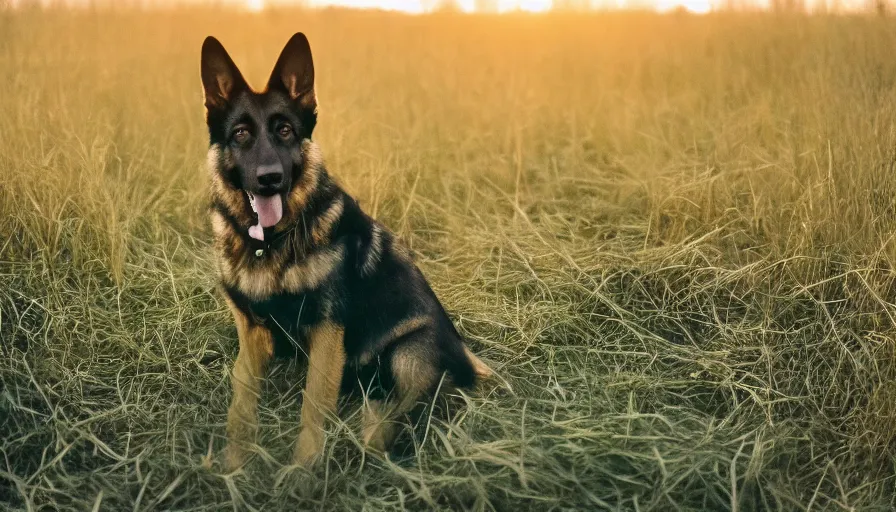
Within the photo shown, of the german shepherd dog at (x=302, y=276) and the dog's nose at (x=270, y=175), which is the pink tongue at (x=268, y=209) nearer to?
the german shepherd dog at (x=302, y=276)

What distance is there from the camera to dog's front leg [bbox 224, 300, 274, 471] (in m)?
3.25

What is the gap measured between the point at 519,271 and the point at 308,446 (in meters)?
1.99

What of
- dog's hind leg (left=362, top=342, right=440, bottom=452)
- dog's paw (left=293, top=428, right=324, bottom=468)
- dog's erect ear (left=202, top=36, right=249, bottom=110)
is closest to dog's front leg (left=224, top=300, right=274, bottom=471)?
dog's paw (left=293, top=428, right=324, bottom=468)

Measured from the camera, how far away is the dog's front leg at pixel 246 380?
10.7 feet

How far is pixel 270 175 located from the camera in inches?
117

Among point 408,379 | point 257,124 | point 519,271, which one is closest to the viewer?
point 257,124

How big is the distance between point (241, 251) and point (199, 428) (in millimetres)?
819

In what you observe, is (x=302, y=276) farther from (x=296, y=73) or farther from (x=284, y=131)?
(x=296, y=73)

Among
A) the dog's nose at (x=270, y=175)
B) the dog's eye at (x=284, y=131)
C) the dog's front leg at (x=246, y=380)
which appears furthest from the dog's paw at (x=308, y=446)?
the dog's eye at (x=284, y=131)

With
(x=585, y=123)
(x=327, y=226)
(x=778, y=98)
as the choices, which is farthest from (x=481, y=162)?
(x=327, y=226)

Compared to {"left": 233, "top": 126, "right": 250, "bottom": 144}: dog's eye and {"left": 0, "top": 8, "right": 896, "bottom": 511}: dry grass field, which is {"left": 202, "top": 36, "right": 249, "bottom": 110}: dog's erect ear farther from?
{"left": 0, "top": 8, "right": 896, "bottom": 511}: dry grass field

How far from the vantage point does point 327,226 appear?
3240 mm

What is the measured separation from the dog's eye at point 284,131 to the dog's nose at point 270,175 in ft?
0.75

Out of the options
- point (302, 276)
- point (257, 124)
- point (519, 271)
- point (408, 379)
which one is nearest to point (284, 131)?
point (257, 124)
